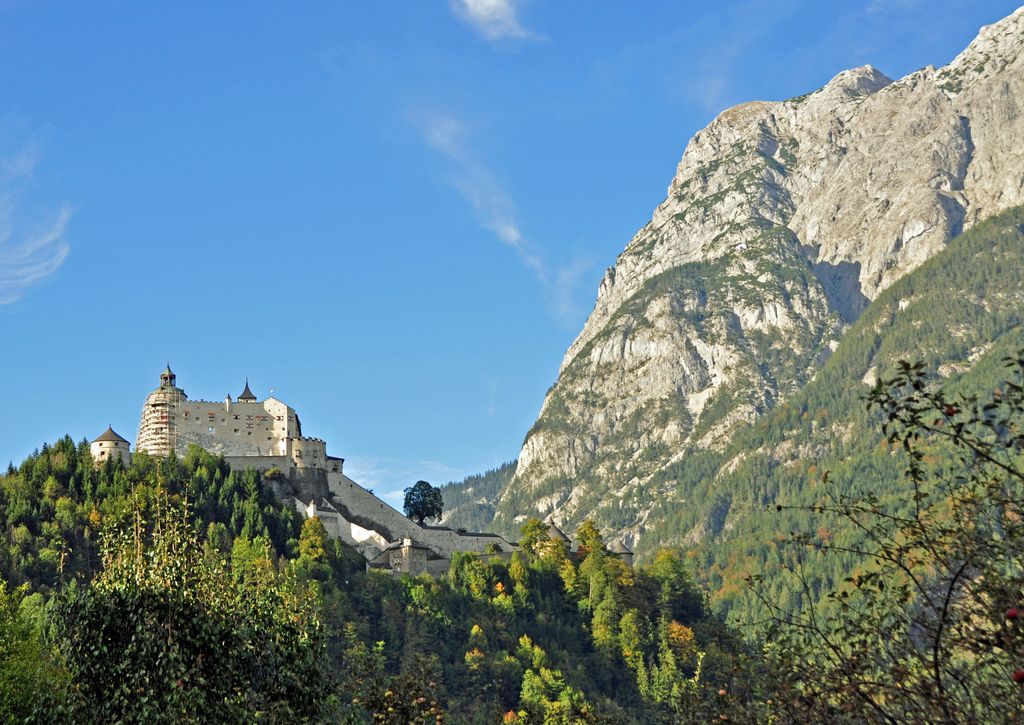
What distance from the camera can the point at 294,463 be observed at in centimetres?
16675

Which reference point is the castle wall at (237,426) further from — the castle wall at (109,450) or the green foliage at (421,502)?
the green foliage at (421,502)

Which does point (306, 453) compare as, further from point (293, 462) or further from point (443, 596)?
point (443, 596)

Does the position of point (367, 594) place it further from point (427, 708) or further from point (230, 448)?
point (427, 708)

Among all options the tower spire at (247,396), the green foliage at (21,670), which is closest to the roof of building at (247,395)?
the tower spire at (247,396)

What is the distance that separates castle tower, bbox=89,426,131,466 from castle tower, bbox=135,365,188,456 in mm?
5456

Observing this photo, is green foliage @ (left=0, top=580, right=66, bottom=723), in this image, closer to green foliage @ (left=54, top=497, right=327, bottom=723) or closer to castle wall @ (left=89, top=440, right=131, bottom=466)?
green foliage @ (left=54, top=497, right=327, bottom=723)

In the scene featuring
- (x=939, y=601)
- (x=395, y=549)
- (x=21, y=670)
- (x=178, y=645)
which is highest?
(x=395, y=549)

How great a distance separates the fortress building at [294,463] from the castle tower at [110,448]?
0.54 feet

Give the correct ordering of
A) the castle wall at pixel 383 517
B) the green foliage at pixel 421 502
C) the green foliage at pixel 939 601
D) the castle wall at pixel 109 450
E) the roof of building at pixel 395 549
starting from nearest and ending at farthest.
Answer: the green foliage at pixel 939 601, the roof of building at pixel 395 549, the castle wall at pixel 109 450, the castle wall at pixel 383 517, the green foliage at pixel 421 502

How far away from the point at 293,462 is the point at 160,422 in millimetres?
17134

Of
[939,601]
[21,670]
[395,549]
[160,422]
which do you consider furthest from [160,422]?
[939,601]

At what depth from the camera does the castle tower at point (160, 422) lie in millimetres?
166750

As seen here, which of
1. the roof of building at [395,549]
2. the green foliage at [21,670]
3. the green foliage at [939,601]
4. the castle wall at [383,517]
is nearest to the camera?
the green foliage at [939,601]

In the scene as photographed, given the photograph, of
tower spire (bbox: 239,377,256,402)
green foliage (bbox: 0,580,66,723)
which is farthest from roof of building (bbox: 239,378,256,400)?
green foliage (bbox: 0,580,66,723)
